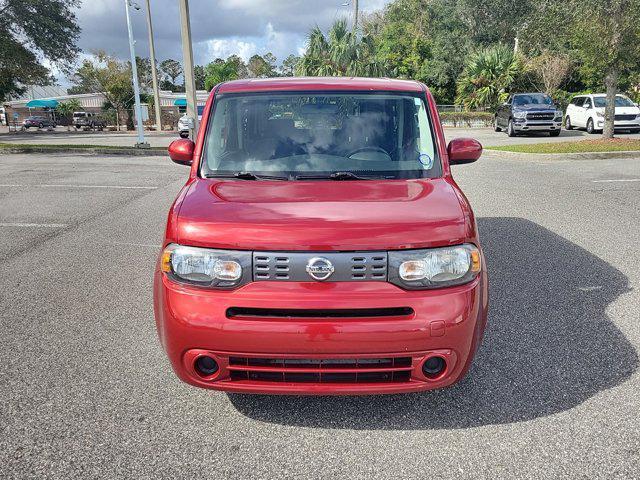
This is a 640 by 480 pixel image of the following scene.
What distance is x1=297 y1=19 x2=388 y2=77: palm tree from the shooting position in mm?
29844

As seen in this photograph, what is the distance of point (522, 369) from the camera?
3359 mm

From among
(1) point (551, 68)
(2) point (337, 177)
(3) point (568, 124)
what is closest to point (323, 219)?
(2) point (337, 177)

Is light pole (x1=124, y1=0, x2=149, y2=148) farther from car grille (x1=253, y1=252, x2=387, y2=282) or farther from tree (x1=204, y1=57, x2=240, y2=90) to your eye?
tree (x1=204, y1=57, x2=240, y2=90)

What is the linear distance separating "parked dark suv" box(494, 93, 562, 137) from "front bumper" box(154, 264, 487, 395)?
22.5m

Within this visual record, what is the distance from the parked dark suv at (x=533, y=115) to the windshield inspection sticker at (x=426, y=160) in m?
21.6

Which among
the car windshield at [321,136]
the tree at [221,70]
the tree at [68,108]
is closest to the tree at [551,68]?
the car windshield at [321,136]

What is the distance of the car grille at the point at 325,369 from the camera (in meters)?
2.55

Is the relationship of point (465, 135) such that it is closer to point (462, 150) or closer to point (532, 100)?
point (532, 100)

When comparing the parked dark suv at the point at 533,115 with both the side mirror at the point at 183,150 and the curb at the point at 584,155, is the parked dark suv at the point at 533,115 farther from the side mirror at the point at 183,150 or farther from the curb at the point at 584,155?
the side mirror at the point at 183,150

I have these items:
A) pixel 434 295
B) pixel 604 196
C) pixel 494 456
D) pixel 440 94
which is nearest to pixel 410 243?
pixel 434 295

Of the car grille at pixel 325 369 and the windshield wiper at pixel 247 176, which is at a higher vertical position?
the windshield wiper at pixel 247 176

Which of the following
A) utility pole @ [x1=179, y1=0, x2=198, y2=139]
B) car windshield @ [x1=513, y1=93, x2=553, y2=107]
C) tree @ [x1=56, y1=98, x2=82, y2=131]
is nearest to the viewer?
utility pole @ [x1=179, y1=0, x2=198, y2=139]

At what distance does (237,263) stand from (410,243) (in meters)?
0.84

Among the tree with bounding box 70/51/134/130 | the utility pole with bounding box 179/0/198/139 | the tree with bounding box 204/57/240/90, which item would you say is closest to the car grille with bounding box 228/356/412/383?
the utility pole with bounding box 179/0/198/139
